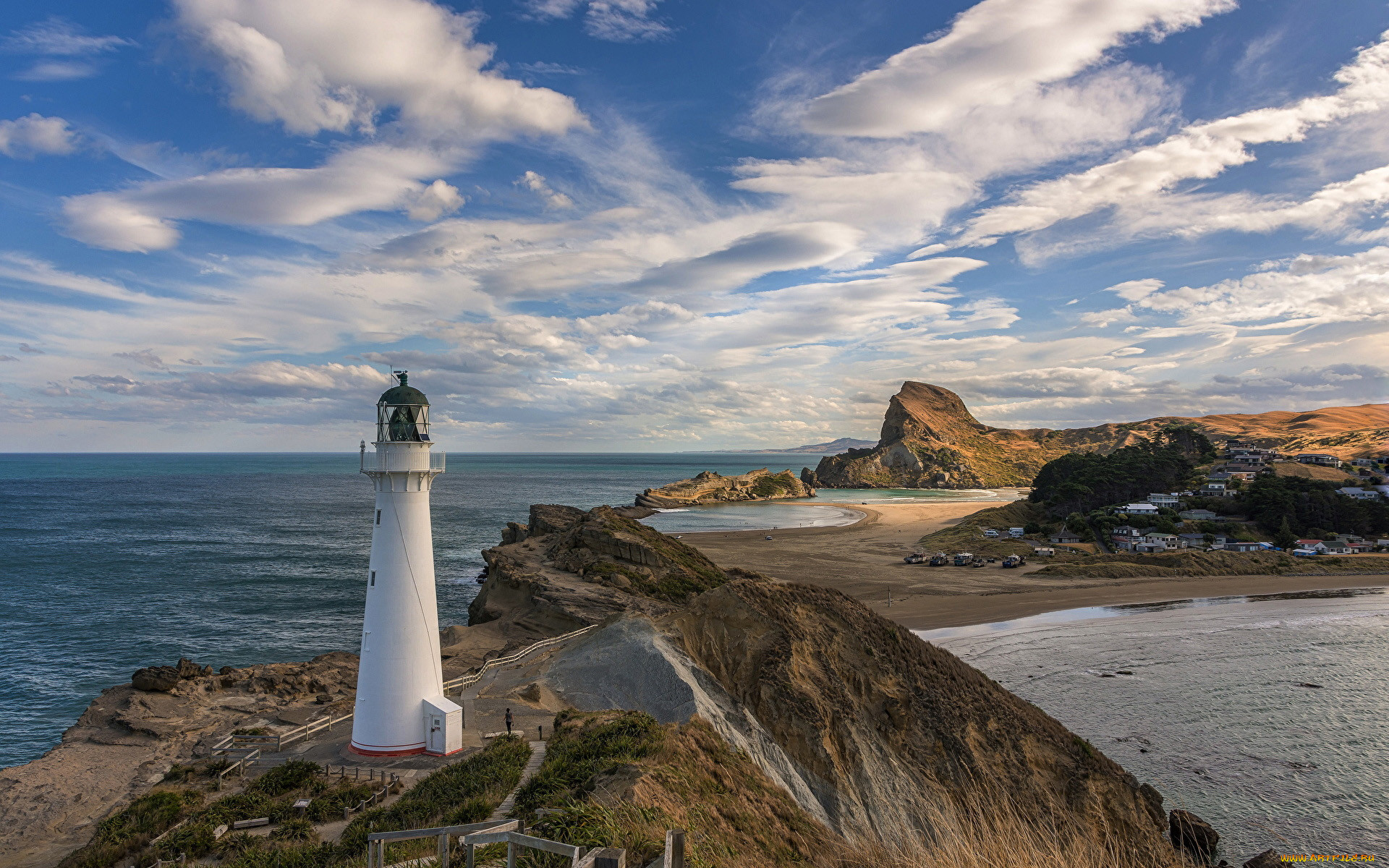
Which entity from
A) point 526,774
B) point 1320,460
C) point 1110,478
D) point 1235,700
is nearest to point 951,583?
point 1235,700

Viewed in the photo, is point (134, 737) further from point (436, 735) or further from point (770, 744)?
point (770, 744)

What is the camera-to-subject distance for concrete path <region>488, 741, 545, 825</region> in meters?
10.0

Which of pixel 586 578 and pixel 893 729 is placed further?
pixel 586 578

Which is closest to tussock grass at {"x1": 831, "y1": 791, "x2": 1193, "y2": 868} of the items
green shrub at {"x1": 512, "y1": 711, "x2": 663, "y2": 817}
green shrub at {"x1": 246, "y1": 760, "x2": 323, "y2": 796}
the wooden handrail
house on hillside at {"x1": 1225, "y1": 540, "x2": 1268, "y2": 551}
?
green shrub at {"x1": 512, "y1": 711, "x2": 663, "y2": 817}

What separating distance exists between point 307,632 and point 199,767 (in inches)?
882

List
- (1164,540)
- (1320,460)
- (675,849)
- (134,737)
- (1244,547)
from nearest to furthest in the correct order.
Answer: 1. (675,849)
2. (134,737)
3. (1244,547)
4. (1164,540)
5. (1320,460)

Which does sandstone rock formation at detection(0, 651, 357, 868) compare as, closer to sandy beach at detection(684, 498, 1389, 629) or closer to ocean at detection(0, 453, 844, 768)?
ocean at detection(0, 453, 844, 768)

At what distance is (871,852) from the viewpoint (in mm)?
10516

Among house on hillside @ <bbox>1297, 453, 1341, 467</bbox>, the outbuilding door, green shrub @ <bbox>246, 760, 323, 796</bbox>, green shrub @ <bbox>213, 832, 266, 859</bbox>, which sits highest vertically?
house on hillside @ <bbox>1297, 453, 1341, 467</bbox>

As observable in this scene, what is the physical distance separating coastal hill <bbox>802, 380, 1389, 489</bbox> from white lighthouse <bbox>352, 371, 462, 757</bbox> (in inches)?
5813

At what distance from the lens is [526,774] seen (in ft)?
40.7

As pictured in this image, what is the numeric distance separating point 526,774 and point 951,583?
45779mm

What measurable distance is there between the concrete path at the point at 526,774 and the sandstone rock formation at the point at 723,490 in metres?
101

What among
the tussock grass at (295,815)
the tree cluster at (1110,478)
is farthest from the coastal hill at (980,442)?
the tussock grass at (295,815)
